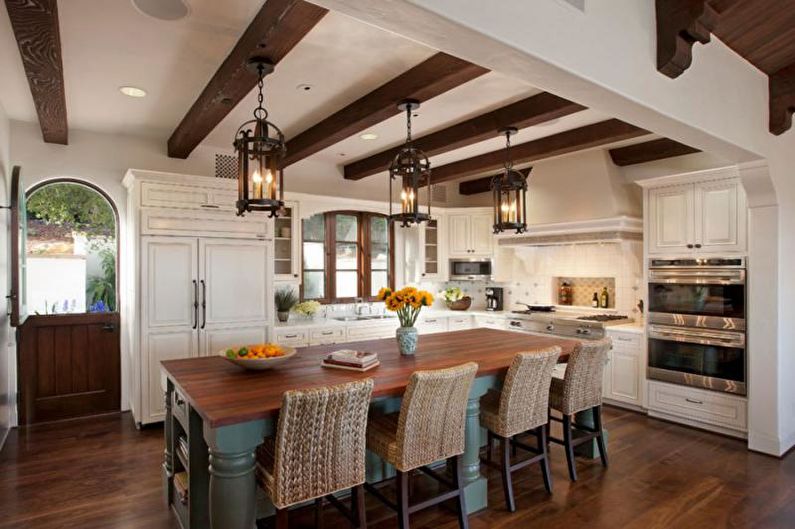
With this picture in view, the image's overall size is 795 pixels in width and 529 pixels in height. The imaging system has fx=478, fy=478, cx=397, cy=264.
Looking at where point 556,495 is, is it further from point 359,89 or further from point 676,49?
point 359,89

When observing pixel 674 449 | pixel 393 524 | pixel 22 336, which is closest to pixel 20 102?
pixel 22 336

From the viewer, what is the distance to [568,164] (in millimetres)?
5695

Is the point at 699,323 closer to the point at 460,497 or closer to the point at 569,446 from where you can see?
the point at 569,446

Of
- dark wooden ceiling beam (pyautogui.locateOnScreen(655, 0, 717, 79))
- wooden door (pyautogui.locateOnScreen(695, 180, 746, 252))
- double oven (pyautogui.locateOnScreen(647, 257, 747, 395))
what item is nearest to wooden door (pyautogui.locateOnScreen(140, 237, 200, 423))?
dark wooden ceiling beam (pyautogui.locateOnScreen(655, 0, 717, 79))

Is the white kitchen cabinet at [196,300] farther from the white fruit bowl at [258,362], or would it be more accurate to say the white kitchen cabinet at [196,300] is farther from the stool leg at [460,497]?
the stool leg at [460,497]

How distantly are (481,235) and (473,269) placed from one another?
19.9 inches

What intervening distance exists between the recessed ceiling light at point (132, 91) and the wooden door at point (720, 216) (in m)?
Answer: 4.83

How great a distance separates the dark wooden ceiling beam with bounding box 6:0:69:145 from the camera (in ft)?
7.11

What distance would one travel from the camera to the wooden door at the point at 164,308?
14.3 feet

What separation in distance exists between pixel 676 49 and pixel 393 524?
9.76 ft

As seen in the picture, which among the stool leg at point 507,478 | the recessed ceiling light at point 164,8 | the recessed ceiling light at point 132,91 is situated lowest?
the stool leg at point 507,478

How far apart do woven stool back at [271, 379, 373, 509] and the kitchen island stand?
0.14 m

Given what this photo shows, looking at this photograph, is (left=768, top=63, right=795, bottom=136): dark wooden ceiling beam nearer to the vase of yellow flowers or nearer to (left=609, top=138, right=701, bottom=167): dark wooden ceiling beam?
(left=609, top=138, right=701, bottom=167): dark wooden ceiling beam

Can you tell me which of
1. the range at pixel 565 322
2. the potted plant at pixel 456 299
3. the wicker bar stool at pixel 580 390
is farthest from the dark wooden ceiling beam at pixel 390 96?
the range at pixel 565 322
